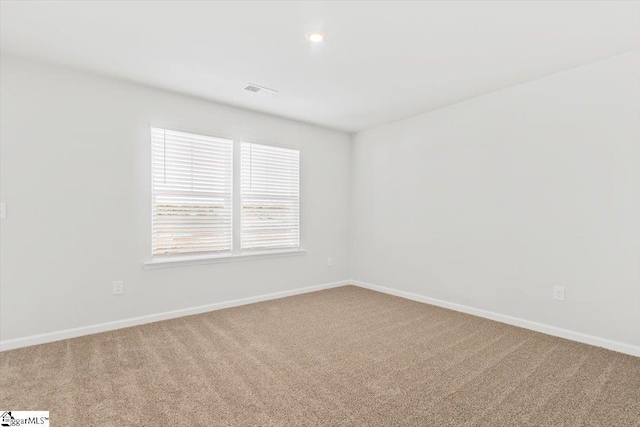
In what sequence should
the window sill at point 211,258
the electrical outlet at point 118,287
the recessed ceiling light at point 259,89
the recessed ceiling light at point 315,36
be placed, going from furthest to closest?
the window sill at point 211,258 < the recessed ceiling light at point 259,89 < the electrical outlet at point 118,287 < the recessed ceiling light at point 315,36

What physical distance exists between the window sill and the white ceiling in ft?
6.05

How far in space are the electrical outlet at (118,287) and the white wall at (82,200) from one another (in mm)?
44

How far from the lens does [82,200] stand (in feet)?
10.1

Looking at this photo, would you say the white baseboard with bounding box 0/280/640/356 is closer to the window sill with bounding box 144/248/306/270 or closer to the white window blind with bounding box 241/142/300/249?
the window sill with bounding box 144/248/306/270

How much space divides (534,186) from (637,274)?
3.49ft

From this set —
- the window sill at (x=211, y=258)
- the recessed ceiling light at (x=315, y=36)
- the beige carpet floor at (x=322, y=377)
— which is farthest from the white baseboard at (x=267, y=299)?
the recessed ceiling light at (x=315, y=36)

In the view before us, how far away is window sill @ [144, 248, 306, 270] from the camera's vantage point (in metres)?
3.51

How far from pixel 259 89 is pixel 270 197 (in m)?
1.48

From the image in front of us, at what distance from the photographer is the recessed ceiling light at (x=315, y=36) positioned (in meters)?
2.41

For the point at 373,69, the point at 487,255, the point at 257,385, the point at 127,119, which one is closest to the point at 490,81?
the point at 373,69

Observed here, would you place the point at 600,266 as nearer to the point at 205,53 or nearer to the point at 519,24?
the point at 519,24

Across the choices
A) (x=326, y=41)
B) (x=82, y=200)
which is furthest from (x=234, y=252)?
(x=326, y=41)

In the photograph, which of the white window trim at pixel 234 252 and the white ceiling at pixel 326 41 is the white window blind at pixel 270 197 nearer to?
the white window trim at pixel 234 252

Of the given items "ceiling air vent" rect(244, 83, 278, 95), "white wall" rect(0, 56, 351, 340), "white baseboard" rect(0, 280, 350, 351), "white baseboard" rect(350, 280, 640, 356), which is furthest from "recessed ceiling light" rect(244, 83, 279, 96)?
"white baseboard" rect(350, 280, 640, 356)
